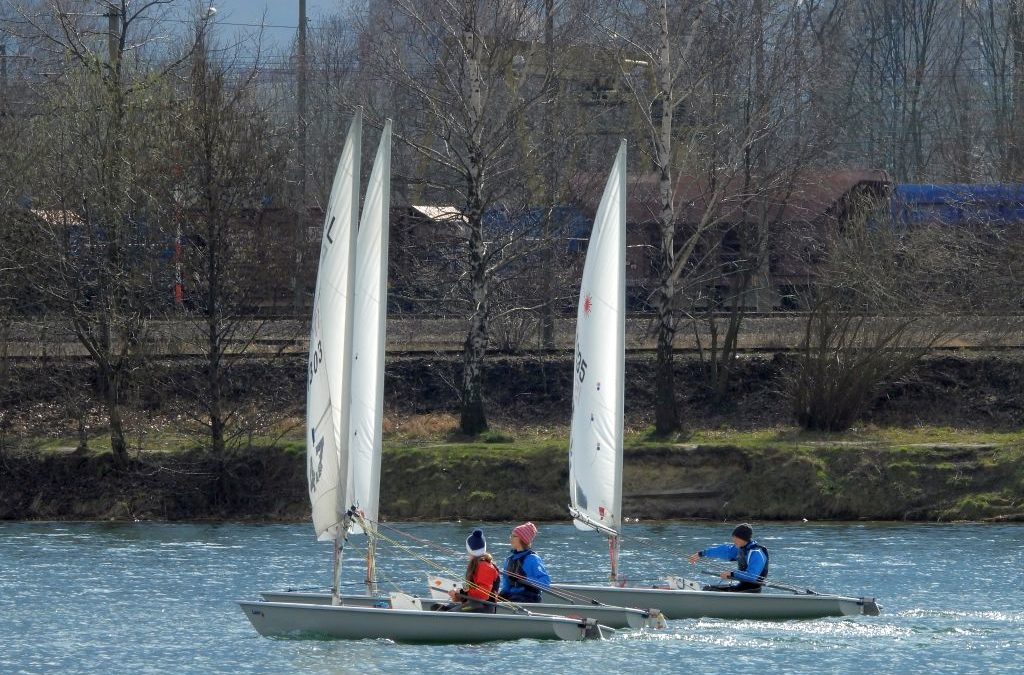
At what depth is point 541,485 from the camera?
27391 mm

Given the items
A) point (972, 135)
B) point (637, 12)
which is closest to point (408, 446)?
point (637, 12)

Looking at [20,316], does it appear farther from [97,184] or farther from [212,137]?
[212,137]

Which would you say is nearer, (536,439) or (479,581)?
(479,581)

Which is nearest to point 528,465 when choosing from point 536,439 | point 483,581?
point 536,439

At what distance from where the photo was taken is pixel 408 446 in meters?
28.8

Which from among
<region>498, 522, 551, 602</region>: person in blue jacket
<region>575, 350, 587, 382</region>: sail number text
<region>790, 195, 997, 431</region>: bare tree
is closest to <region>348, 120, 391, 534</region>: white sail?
<region>498, 522, 551, 602</region>: person in blue jacket

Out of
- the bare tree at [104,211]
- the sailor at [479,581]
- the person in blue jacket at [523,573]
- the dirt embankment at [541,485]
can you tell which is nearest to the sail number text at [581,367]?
the person in blue jacket at [523,573]

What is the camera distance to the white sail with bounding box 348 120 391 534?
52.9 feet

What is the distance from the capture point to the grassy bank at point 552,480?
26859 millimetres

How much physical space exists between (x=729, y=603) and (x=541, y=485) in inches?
384

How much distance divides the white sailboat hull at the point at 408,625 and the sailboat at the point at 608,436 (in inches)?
70.9

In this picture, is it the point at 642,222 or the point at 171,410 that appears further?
the point at 642,222

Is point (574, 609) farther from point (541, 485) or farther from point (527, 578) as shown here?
point (541, 485)

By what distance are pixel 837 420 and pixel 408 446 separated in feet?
26.6
